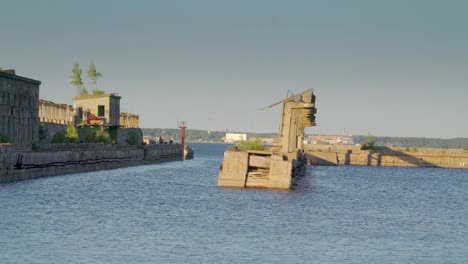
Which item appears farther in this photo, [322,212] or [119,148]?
[119,148]

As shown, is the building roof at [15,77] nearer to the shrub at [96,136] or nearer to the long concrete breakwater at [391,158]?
the shrub at [96,136]

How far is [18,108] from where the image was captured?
86.7m

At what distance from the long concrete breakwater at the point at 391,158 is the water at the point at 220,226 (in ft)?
321

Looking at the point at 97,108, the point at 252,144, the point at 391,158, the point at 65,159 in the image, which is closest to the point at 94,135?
the point at 97,108

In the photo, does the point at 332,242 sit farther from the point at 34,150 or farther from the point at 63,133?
the point at 63,133

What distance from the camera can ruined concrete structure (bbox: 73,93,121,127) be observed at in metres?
119

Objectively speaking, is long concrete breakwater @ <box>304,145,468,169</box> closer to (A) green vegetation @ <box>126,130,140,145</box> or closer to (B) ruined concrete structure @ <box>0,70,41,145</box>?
(A) green vegetation @ <box>126,130,140,145</box>

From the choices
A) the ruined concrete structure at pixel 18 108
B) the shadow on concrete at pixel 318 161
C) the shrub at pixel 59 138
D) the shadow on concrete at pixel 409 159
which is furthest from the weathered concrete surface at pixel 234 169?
the shadow on concrete at pixel 409 159

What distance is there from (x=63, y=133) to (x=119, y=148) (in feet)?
39.3

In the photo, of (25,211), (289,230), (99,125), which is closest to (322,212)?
(289,230)

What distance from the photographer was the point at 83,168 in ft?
300

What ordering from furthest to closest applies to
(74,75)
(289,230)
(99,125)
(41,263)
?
(74,75), (99,125), (289,230), (41,263)

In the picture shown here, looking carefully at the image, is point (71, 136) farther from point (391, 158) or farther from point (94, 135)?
point (391, 158)

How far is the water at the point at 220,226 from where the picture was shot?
31438 millimetres
